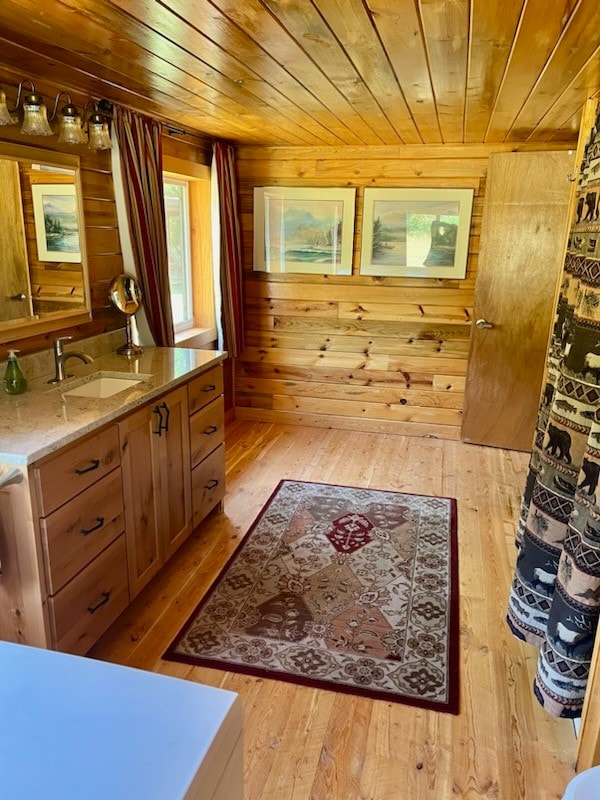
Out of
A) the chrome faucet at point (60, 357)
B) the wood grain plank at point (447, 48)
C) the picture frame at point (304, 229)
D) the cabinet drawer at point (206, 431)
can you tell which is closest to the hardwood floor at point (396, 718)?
the cabinet drawer at point (206, 431)

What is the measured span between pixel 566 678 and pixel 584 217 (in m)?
1.37

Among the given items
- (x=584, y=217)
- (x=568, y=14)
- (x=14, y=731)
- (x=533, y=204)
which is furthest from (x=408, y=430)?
(x=14, y=731)

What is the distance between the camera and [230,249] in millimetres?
4070

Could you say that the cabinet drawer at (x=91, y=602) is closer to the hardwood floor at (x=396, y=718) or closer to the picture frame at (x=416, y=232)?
the hardwood floor at (x=396, y=718)

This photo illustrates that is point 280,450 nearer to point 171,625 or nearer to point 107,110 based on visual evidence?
point 171,625

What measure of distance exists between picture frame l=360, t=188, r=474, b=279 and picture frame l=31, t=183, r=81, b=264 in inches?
85.1

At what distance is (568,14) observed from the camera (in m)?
1.56

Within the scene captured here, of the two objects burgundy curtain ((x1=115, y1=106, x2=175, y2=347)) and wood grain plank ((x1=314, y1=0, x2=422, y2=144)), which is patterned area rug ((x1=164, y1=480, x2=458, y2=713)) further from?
wood grain plank ((x1=314, y1=0, x2=422, y2=144))

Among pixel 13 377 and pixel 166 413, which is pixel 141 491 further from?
pixel 13 377

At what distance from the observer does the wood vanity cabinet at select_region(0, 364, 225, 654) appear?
1.67 m

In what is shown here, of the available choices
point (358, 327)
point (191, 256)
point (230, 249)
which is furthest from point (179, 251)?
point (358, 327)

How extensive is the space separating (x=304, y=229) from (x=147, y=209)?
4.96 feet

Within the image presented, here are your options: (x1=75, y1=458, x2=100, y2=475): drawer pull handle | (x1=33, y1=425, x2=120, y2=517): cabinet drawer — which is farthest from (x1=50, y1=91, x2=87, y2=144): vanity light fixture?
(x1=75, y1=458, x2=100, y2=475): drawer pull handle

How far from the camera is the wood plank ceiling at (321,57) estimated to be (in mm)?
1575
